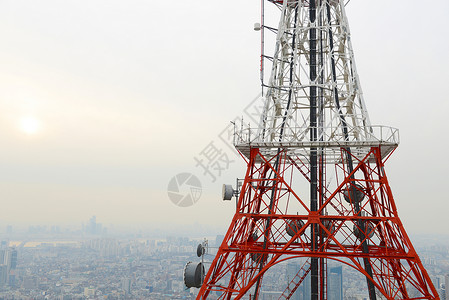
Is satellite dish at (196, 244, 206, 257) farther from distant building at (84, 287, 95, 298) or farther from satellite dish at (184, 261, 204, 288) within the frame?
distant building at (84, 287, 95, 298)

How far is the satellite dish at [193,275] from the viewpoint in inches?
642

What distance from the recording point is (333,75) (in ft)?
63.2

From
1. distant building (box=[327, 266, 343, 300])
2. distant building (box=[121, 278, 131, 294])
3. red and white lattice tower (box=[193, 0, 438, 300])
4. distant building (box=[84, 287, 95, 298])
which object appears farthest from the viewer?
distant building (box=[121, 278, 131, 294])

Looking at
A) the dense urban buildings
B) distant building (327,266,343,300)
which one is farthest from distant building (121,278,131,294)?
distant building (327,266,343,300)

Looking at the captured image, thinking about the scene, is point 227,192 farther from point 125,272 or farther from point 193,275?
point 125,272

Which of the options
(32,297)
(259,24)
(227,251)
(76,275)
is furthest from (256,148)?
(76,275)

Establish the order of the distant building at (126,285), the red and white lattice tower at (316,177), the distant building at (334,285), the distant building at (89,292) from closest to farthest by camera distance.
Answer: the red and white lattice tower at (316,177)
the distant building at (334,285)
the distant building at (89,292)
the distant building at (126,285)

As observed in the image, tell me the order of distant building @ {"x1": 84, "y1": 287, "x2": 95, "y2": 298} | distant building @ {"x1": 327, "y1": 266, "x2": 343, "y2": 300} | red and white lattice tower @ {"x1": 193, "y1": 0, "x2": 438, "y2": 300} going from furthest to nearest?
distant building @ {"x1": 84, "y1": 287, "x2": 95, "y2": 298}
distant building @ {"x1": 327, "y1": 266, "x2": 343, "y2": 300}
red and white lattice tower @ {"x1": 193, "y1": 0, "x2": 438, "y2": 300}

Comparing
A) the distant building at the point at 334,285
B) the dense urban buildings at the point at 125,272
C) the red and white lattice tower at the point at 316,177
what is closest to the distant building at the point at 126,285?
the dense urban buildings at the point at 125,272

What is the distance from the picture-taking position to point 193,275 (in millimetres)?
16281

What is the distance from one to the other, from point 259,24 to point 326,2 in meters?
3.73

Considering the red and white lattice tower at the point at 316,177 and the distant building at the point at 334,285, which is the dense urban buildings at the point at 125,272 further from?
the red and white lattice tower at the point at 316,177

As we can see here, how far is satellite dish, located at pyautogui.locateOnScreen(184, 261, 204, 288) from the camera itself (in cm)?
1631

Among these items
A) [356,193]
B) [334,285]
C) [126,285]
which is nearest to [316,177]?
[356,193]
